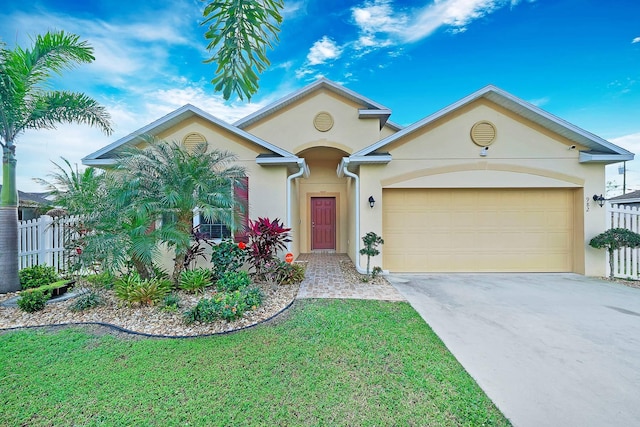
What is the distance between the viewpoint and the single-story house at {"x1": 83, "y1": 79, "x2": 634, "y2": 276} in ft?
26.4

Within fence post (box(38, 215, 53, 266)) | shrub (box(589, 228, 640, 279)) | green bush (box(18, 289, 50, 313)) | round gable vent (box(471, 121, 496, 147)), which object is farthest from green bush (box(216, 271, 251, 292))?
shrub (box(589, 228, 640, 279))

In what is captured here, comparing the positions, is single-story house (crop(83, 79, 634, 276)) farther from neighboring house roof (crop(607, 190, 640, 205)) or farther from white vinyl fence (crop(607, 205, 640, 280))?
neighboring house roof (crop(607, 190, 640, 205))

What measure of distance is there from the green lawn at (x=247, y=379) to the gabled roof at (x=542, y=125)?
5787 mm

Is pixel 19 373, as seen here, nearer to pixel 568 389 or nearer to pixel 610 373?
pixel 568 389

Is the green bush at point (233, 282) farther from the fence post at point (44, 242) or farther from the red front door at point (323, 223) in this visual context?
the red front door at point (323, 223)

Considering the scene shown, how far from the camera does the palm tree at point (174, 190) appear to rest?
5.75 meters

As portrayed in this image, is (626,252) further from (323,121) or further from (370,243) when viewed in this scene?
(323,121)

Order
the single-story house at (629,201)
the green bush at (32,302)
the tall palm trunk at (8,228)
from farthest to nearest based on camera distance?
the single-story house at (629,201) < the tall palm trunk at (8,228) < the green bush at (32,302)

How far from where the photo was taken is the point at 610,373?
10.6 ft

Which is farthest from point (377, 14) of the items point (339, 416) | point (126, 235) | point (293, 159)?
point (126, 235)

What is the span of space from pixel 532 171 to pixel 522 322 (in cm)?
546

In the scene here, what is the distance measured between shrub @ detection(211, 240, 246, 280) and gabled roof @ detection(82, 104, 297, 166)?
3.08m

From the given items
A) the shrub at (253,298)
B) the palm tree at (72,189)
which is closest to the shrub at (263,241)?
the shrub at (253,298)

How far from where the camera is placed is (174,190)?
19.2ft
